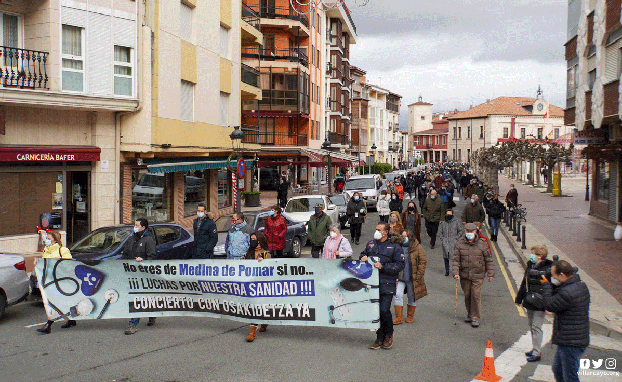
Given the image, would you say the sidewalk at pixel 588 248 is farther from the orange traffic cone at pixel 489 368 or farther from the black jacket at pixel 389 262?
the black jacket at pixel 389 262

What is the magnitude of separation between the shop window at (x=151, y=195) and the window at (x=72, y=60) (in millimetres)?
4038

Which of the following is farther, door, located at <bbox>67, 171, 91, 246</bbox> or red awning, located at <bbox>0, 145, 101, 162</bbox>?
door, located at <bbox>67, 171, 91, 246</bbox>

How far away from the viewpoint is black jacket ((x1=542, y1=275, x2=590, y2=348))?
20.7 ft

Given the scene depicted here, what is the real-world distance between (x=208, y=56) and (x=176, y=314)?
698 inches

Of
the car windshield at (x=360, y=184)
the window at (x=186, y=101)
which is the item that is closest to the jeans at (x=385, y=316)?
the window at (x=186, y=101)

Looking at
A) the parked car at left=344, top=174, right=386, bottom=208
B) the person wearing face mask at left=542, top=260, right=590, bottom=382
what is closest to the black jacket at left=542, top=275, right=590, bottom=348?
the person wearing face mask at left=542, top=260, right=590, bottom=382

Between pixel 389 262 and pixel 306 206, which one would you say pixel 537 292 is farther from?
pixel 306 206

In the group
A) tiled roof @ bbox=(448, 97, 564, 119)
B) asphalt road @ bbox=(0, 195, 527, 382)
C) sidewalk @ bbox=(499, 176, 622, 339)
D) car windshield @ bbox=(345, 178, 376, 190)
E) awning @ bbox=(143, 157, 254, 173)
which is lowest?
asphalt road @ bbox=(0, 195, 527, 382)

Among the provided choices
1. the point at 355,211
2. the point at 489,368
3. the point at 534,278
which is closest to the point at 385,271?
the point at 489,368

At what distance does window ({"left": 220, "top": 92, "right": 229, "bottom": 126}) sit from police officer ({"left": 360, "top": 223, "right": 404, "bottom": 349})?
65.8ft

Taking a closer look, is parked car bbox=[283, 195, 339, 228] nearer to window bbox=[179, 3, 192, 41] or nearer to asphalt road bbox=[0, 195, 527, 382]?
window bbox=[179, 3, 192, 41]

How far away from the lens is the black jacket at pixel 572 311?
6.32m

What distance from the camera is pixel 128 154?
1998 cm

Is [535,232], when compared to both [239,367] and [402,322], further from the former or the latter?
[239,367]
